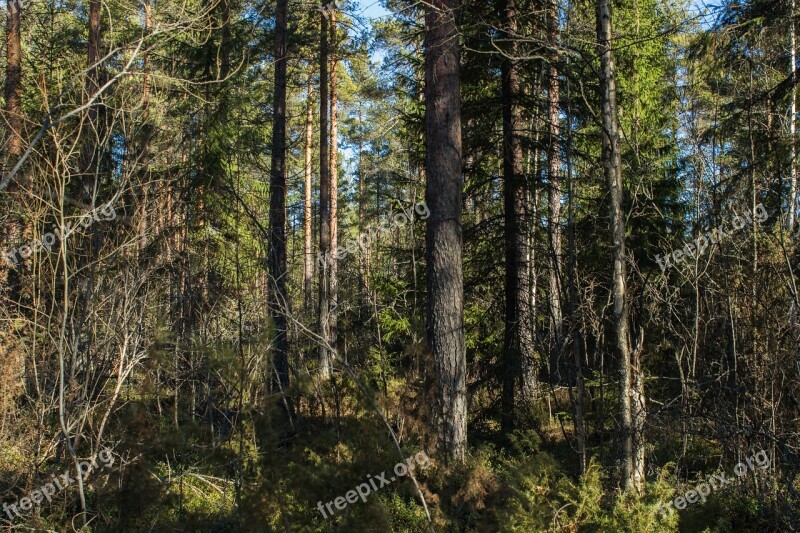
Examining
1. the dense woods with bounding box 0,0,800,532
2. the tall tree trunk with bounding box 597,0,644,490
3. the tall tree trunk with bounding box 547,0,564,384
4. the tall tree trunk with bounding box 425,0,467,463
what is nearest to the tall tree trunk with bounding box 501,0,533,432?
the dense woods with bounding box 0,0,800,532

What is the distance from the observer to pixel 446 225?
7.45 meters

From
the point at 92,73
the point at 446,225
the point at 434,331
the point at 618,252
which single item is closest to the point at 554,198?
the point at 446,225

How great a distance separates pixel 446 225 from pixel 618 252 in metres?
2.18

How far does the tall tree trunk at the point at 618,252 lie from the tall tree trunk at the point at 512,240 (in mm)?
3129

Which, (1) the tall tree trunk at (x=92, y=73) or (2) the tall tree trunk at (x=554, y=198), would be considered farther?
(2) the tall tree trunk at (x=554, y=198)

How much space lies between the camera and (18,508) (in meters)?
5.96

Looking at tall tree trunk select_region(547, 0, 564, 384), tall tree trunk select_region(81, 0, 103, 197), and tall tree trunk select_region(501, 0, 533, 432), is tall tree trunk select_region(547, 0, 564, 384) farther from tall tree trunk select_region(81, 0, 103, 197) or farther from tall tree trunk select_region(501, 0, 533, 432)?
tall tree trunk select_region(81, 0, 103, 197)

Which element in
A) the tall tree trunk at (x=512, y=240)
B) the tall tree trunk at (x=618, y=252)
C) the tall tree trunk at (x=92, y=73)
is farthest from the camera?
the tall tree trunk at (x=512, y=240)

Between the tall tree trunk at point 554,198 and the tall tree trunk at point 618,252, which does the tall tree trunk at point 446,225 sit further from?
the tall tree trunk at point 618,252

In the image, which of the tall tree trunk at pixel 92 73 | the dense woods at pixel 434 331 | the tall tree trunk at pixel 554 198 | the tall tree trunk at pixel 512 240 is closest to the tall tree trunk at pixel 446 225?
the dense woods at pixel 434 331

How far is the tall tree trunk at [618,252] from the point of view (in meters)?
6.04

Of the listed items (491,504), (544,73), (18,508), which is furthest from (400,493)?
(544,73)

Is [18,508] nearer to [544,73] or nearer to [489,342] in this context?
[489,342]

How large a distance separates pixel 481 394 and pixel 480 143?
5094 millimetres
